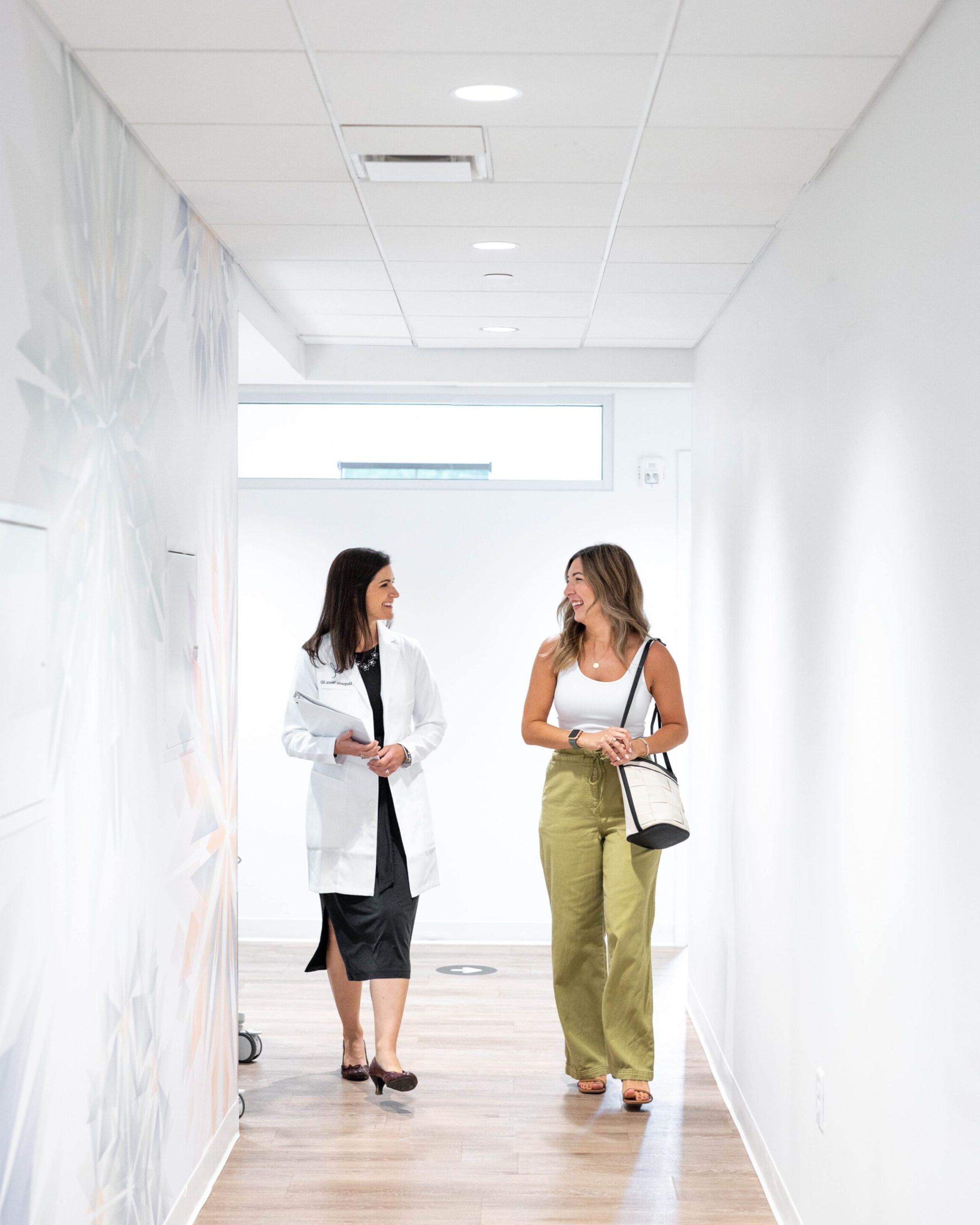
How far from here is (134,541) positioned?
273 cm

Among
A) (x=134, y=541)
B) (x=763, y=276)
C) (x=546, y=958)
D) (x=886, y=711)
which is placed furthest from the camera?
(x=546, y=958)

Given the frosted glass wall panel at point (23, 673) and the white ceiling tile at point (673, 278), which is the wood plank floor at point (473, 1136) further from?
the white ceiling tile at point (673, 278)

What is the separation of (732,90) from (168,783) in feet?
6.29

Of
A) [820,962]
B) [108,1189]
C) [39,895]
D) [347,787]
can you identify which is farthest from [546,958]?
[39,895]

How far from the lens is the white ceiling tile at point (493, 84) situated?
2363 mm

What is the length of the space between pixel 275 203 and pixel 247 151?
0.39 meters

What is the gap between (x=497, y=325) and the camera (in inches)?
191

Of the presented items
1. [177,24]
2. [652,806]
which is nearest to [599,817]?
[652,806]

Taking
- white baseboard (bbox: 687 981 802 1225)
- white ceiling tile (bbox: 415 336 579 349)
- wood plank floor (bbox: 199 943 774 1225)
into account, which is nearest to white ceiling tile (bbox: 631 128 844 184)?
white ceiling tile (bbox: 415 336 579 349)

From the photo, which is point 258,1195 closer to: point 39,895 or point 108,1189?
point 108,1189

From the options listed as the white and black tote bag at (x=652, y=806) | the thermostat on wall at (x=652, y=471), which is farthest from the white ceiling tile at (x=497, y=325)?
the white and black tote bag at (x=652, y=806)

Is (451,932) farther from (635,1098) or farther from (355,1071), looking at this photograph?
(635,1098)

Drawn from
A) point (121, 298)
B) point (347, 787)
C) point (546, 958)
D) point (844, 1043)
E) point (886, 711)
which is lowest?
point (546, 958)

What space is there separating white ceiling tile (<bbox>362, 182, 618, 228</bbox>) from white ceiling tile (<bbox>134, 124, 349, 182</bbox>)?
0.18 metres
